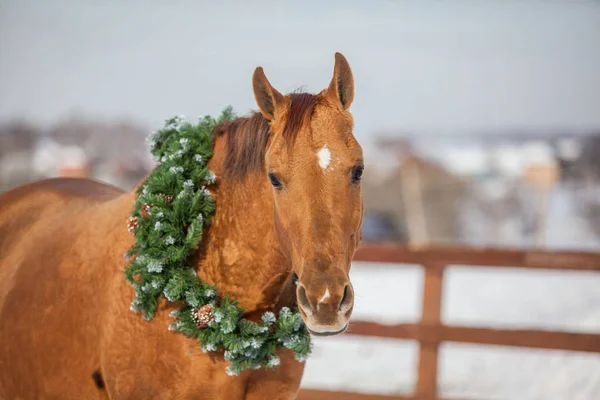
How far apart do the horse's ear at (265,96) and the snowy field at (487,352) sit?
2259mm

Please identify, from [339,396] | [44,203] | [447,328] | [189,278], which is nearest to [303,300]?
[189,278]

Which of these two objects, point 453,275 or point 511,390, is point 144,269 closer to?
point 511,390

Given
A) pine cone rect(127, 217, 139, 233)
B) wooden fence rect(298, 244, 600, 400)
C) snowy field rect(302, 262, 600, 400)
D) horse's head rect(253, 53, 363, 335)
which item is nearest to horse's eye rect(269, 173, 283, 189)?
horse's head rect(253, 53, 363, 335)

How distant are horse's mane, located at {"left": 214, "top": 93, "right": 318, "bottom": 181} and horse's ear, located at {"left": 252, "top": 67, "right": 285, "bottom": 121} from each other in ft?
0.16

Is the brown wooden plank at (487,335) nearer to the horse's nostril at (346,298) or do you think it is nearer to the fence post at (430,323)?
the fence post at (430,323)

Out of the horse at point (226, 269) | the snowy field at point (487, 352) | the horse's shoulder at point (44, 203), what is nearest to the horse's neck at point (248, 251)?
the horse at point (226, 269)

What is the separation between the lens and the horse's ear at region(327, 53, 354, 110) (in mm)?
2207

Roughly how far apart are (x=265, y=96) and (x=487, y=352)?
443cm

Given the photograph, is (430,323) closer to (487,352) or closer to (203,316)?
(487,352)

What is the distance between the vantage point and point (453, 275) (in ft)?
27.2

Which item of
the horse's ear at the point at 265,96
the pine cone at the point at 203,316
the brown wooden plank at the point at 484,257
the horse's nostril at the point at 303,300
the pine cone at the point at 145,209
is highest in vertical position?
the horse's ear at the point at 265,96

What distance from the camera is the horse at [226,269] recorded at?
1.96 meters

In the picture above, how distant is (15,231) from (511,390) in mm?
4011

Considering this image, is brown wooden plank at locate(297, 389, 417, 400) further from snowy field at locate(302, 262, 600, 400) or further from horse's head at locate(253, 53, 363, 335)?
horse's head at locate(253, 53, 363, 335)
